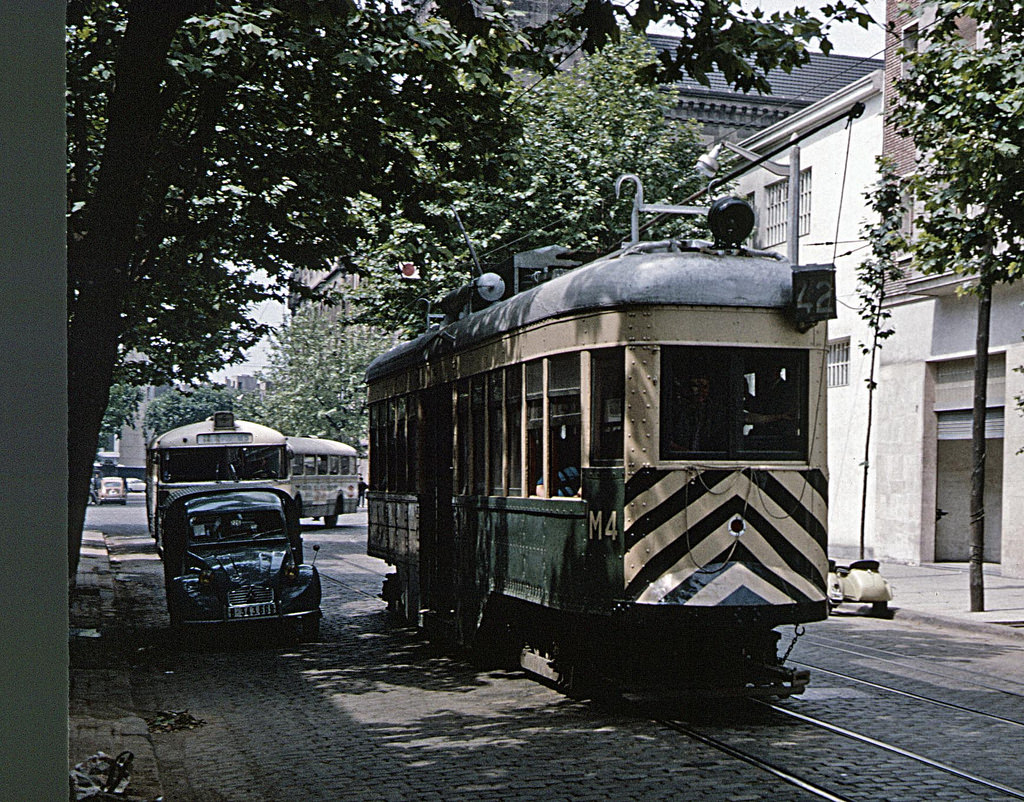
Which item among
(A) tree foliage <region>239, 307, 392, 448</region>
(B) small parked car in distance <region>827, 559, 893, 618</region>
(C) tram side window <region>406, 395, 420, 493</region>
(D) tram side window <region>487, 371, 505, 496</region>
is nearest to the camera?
(D) tram side window <region>487, 371, 505, 496</region>

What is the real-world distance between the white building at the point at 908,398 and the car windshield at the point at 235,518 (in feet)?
38.9

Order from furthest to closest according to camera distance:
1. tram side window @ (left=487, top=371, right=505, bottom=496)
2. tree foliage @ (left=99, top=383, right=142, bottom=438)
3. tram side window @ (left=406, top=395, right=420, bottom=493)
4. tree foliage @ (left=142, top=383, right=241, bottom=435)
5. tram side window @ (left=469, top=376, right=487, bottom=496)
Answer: tree foliage @ (left=142, top=383, right=241, bottom=435)
tree foliage @ (left=99, top=383, right=142, bottom=438)
tram side window @ (left=406, top=395, right=420, bottom=493)
tram side window @ (left=469, top=376, right=487, bottom=496)
tram side window @ (left=487, top=371, right=505, bottom=496)

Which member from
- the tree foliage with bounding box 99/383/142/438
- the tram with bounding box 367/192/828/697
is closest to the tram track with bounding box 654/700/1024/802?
the tram with bounding box 367/192/828/697

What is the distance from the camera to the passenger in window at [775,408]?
33.0 feet

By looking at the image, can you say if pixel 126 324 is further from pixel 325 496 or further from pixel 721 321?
pixel 325 496

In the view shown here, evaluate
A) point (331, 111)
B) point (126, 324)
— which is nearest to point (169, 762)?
point (331, 111)

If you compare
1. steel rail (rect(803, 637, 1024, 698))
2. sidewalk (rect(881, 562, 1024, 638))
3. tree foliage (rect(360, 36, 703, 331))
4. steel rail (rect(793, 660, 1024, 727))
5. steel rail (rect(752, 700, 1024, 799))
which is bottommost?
sidewalk (rect(881, 562, 1024, 638))

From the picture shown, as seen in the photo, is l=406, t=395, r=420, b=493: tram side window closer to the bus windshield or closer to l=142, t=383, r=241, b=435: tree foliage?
the bus windshield

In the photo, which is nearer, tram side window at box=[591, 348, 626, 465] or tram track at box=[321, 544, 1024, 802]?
tram track at box=[321, 544, 1024, 802]

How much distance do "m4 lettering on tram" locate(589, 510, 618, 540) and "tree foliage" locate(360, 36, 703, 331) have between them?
15.9 m

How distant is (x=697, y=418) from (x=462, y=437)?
3.76 metres

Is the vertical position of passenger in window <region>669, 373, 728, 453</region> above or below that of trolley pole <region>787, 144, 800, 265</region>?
below

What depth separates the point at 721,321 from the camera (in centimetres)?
997

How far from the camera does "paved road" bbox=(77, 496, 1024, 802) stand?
25.9ft
